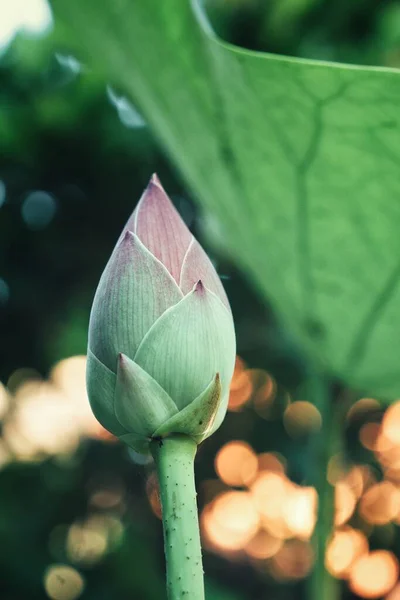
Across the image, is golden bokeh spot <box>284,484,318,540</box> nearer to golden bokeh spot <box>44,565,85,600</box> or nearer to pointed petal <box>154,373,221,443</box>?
golden bokeh spot <box>44,565,85,600</box>

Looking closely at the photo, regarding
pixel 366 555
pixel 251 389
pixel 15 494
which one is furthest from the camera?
pixel 366 555

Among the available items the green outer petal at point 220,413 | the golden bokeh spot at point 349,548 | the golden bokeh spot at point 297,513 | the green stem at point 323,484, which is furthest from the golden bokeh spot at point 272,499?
the green outer petal at point 220,413

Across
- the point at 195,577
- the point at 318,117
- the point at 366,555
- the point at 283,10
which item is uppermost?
the point at 283,10

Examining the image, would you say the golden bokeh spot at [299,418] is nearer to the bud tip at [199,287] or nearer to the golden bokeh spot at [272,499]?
the golden bokeh spot at [272,499]

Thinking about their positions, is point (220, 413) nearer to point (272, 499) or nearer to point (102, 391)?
point (102, 391)

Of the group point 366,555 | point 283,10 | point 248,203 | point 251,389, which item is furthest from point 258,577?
point 248,203

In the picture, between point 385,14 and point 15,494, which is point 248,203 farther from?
point 15,494
